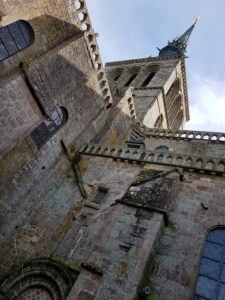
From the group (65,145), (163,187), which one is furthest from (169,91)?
(163,187)

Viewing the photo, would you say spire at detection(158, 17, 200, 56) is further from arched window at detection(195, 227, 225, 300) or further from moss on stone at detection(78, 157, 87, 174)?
arched window at detection(195, 227, 225, 300)

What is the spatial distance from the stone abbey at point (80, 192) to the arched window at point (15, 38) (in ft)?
0.11

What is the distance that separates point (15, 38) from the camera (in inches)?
371

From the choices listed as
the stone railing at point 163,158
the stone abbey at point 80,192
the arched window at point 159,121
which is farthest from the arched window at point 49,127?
the arched window at point 159,121

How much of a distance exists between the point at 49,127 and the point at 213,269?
7175mm

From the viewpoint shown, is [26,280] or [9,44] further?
[9,44]

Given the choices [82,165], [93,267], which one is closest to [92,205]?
[82,165]

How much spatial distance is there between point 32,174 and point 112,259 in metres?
4.46

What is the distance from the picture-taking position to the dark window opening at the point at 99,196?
33.6ft

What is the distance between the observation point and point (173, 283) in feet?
23.6

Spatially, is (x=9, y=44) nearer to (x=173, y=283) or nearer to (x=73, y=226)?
(x=73, y=226)

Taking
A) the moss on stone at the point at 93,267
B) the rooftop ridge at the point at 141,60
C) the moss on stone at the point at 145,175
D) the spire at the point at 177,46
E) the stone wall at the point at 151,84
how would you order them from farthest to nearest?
the spire at the point at 177,46 → the rooftop ridge at the point at 141,60 → the stone wall at the point at 151,84 → the moss on stone at the point at 145,175 → the moss on stone at the point at 93,267

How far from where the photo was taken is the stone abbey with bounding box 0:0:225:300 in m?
7.23

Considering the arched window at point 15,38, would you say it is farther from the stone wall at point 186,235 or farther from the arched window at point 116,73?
the arched window at point 116,73
